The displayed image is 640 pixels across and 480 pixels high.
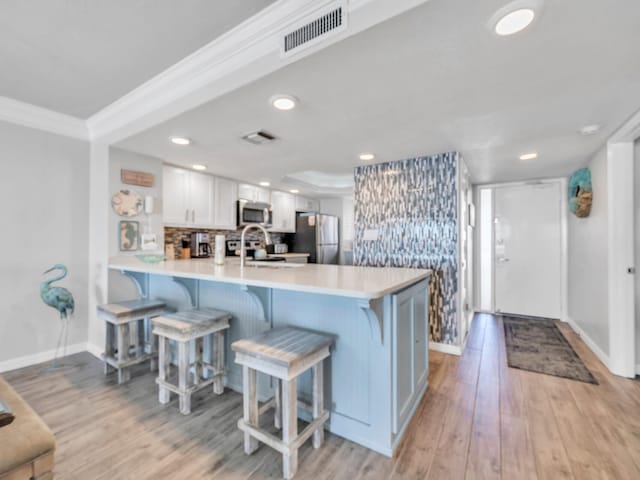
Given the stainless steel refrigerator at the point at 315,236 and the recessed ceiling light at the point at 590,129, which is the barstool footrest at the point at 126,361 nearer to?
the stainless steel refrigerator at the point at 315,236

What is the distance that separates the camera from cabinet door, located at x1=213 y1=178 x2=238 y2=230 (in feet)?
14.1

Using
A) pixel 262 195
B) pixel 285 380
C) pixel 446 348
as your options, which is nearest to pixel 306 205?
pixel 262 195

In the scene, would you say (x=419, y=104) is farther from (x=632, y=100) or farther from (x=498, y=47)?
(x=632, y=100)

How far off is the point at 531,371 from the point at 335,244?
411cm

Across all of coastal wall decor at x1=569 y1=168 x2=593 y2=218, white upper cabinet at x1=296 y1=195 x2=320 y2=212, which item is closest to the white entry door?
coastal wall decor at x1=569 y1=168 x2=593 y2=218

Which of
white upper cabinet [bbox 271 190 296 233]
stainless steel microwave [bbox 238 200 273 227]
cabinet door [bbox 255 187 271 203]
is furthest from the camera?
white upper cabinet [bbox 271 190 296 233]

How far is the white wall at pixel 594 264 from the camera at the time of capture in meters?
2.80

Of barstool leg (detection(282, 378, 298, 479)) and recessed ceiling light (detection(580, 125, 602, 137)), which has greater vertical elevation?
recessed ceiling light (detection(580, 125, 602, 137))

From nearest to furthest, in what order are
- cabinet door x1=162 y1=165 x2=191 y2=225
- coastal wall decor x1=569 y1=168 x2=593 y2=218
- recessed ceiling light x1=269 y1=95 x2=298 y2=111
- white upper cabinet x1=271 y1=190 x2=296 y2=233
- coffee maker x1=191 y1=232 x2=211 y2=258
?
recessed ceiling light x1=269 y1=95 x2=298 y2=111, coastal wall decor x1=569 y1=168 x2=593 y2=218, cabinet door x1=162 y1=165 x2=191 y2=225, coffee maker x1=191 y1=232 x2=211 y2=258, white upper cabinet x1=271 y1=190 x2=296 y2=233

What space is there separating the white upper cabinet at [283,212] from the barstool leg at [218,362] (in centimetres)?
333

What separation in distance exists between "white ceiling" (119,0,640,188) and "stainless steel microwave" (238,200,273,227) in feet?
4.60

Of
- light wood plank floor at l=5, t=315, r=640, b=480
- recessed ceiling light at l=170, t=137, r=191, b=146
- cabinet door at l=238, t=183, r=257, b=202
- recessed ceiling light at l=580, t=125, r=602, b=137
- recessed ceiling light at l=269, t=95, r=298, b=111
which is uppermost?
recessed ceiling light at l=170, t=137, r=191, b=146

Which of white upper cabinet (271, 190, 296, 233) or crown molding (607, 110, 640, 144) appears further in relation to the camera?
white upper cabinet (271, 190, 296, 233)

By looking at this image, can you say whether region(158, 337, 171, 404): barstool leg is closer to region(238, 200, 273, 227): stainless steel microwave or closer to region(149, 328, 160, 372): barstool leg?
region(149, 328, 160, 372): barstool leg
